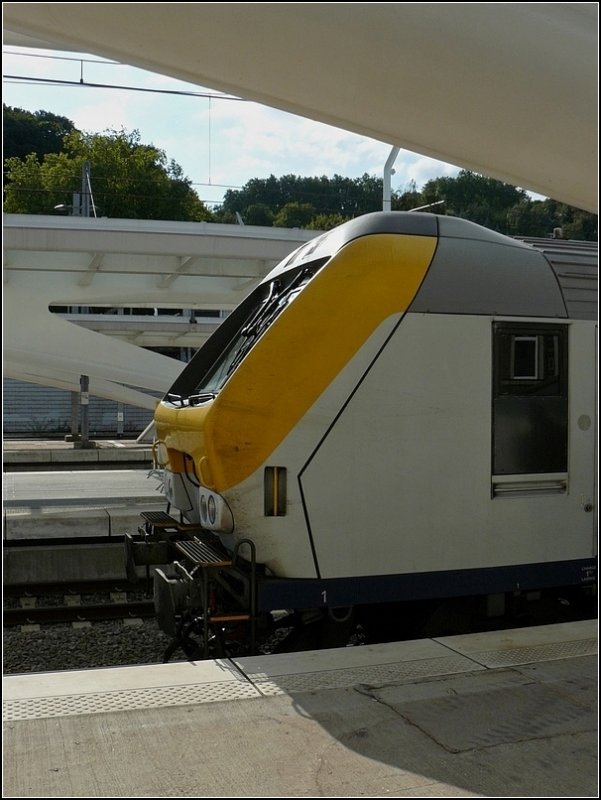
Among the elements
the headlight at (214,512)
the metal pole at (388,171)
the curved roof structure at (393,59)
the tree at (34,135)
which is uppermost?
the tree at (34,135)

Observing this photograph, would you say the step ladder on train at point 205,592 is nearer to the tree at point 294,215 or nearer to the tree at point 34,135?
the tree at point 294,215

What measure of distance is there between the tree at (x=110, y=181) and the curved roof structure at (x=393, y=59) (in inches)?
1770

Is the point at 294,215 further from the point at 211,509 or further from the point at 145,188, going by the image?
the point at 211,509

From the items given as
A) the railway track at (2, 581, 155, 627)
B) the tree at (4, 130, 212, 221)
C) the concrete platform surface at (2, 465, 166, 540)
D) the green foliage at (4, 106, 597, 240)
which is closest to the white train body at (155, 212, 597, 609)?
the concrete platform surface at (2, 465, 166, 540)

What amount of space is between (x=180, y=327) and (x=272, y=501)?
17.9 metres

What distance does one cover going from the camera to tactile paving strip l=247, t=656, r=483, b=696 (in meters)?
4.39

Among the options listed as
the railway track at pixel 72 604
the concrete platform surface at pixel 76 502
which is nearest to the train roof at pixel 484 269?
the concrete platform surface at pixel 76 502

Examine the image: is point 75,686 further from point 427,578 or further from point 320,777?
point 427,578

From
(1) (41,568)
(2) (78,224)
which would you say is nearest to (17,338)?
(2) (78,224)

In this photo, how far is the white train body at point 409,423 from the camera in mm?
5273

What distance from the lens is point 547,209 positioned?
112 ft

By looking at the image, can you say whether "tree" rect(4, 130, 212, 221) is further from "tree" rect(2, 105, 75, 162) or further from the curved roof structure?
the curved roof structure

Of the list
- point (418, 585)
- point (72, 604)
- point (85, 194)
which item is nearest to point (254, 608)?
point (418, 585)

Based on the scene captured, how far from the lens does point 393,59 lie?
4.32m
